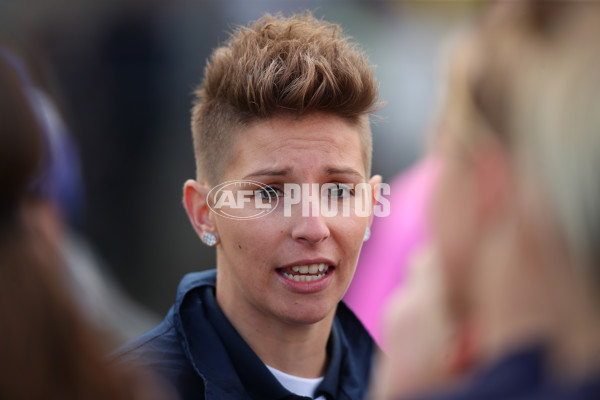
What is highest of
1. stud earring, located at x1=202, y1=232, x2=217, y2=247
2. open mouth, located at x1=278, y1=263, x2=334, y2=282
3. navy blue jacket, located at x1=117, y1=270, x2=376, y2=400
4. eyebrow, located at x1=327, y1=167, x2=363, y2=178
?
eyebrow, located at x1=327, y1=167, x2=363, y2=178

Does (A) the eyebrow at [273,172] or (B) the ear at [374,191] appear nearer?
(A) the eyebrow at [273,172]

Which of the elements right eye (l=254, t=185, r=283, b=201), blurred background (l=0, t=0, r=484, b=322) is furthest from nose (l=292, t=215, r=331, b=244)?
blurred background (l=0, t=0, r=484, b=322)

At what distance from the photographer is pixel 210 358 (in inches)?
75.0

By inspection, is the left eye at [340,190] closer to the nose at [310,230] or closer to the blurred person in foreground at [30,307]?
the nose at [310,230]

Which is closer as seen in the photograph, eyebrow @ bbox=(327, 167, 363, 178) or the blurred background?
eyebrow @ bbox=(327, 167, 363, 178)

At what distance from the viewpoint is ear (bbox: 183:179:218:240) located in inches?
83.7

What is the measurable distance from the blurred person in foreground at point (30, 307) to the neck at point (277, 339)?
965 mm

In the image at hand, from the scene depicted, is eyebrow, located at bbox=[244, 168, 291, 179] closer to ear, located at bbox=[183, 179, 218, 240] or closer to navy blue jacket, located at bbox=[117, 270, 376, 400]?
ear, located at bbox=[183, 179, 218, 240]

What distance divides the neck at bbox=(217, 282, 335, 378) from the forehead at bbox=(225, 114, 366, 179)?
446mm

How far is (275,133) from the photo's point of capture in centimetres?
200

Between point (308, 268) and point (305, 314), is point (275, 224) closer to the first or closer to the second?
point (308, 268)

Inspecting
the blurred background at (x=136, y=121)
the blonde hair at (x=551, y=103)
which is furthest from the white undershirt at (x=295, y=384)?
the blurred background at (x=136, y=121)

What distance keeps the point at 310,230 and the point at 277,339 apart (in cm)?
40

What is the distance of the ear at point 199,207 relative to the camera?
2127mm
